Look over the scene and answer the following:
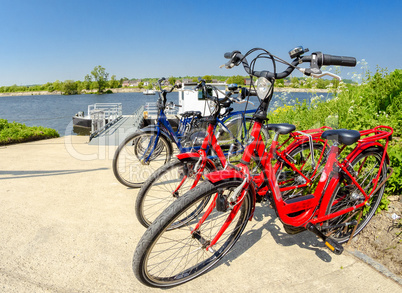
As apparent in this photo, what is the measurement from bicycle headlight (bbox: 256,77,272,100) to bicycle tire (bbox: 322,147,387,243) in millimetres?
1088

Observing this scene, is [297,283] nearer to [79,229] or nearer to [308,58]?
[308,58]

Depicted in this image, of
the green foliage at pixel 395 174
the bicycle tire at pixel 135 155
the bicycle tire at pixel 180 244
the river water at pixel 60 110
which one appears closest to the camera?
the bicycle tire at pixel 180 244

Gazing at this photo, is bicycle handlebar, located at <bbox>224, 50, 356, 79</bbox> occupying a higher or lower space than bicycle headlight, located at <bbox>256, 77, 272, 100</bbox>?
Answer: higher

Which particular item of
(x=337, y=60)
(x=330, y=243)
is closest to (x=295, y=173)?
(x=330, y=243)

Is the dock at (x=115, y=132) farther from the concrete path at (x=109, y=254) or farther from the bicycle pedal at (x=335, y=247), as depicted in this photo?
the bicycle pedal at (x=335, y=247)

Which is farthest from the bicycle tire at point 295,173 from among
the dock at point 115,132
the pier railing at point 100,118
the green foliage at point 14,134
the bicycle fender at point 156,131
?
the pier railing at point 100,118

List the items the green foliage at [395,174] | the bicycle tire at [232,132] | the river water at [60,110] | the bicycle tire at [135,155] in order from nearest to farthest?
1. the green foliage at [395,174]
2. the bicycle tire at [135,155]
3. the bicycle tire at [232,132]
4. the river water at [60,110]

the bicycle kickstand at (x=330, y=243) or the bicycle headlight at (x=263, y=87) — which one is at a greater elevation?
the bicycle headlight at (x=263, y=87)

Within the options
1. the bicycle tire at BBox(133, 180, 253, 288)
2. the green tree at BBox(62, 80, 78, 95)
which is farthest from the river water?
the green tree at BBox(62, 80, 78, 95)

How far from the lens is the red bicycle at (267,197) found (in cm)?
189

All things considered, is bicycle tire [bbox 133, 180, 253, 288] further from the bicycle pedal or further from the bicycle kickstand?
the bicycle pedal

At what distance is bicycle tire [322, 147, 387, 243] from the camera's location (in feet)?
8.23

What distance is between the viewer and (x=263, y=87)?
6.70ft

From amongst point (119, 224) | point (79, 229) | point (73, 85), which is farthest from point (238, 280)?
point (73, 85)
